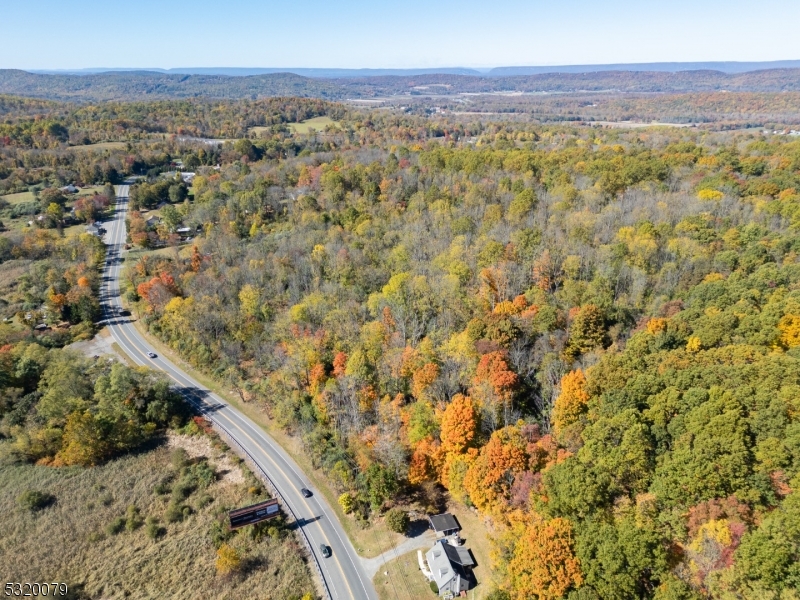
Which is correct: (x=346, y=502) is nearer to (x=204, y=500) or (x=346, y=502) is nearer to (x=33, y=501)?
(x=204, y=500)

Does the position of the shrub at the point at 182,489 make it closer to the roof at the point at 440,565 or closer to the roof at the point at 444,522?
the roof at the point at 444,522

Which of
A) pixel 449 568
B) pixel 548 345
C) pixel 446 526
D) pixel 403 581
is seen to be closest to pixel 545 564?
pixel 449 568

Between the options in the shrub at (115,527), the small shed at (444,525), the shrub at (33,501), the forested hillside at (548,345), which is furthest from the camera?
the shrub at (33,501)

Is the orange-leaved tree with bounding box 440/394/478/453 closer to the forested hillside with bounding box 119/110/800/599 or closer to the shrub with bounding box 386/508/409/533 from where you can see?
the forested hillside with bounding box 119/110/800/599

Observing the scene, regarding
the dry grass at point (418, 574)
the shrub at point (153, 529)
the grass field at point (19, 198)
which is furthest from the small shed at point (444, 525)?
the grass field at point (19, 198)

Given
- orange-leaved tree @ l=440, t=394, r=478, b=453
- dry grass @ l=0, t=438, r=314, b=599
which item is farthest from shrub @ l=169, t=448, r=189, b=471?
orange-leaved tree @ l=440, t=394, r=478, b=453

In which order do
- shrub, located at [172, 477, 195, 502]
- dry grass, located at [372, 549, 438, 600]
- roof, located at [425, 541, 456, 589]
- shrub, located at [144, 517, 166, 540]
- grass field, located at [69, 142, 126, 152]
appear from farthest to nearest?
grass field, located at [69, 142, 126, 152] → shrub, located at [172, 477, 195, 502] → shrub, located at [144, 517, 166, 540] → dry grass, located at [372, 549, 438, 600] → roof, located at [425, 541, 456, 589]
